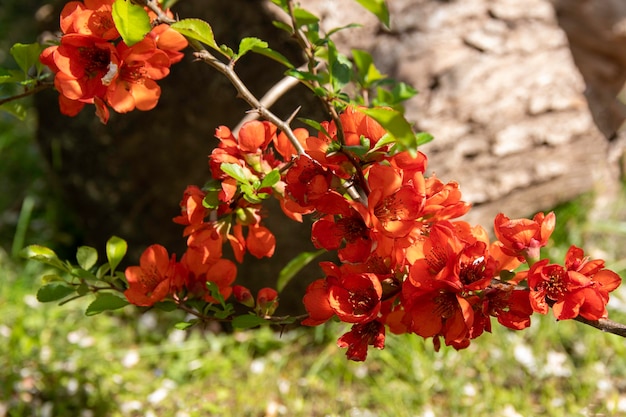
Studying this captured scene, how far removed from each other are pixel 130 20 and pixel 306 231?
1.23 m

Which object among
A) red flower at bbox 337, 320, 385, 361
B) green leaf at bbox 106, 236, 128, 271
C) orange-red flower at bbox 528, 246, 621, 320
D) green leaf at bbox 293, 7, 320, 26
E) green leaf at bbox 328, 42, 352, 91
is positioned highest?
green leaf at bbox 293, 7, 320, 26

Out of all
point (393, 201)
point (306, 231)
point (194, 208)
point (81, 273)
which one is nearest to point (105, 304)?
point (81, 273)

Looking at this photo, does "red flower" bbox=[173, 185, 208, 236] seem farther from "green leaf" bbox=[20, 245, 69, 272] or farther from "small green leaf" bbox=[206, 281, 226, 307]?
"green leaf" bbox=[20, 245, 69, 272]

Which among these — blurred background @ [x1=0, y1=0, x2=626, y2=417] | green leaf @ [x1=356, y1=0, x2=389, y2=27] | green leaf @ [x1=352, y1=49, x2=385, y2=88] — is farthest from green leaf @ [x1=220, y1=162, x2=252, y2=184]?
blurred background @ [x1=0, y1=0, x2=626, y2=417]

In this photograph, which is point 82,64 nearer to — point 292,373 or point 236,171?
point 236,171

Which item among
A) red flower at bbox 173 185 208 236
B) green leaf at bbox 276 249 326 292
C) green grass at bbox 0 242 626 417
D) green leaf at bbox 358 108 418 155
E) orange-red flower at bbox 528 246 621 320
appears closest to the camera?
green leaf at bbox 358 108 418 155

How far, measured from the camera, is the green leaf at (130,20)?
65 cm

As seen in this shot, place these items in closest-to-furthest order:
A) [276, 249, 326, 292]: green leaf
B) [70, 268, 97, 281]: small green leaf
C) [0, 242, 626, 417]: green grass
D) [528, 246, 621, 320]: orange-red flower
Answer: [528, 246, 621, 320]: orange-red flower → [70, 268, 97, 281]: small green leaf → [276, 249, 326, 292]: green leaf → [0, 242, 626, 417]: green grass

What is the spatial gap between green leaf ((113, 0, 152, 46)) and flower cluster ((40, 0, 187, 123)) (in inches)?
2.3

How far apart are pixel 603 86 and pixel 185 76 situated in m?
1.64

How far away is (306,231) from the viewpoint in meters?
1.85

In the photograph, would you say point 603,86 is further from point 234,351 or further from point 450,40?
point 234,351

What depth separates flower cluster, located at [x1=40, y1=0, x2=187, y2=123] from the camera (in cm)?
72

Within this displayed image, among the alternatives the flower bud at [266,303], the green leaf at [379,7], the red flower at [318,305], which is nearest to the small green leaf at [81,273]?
the flower bud at [266,303]
